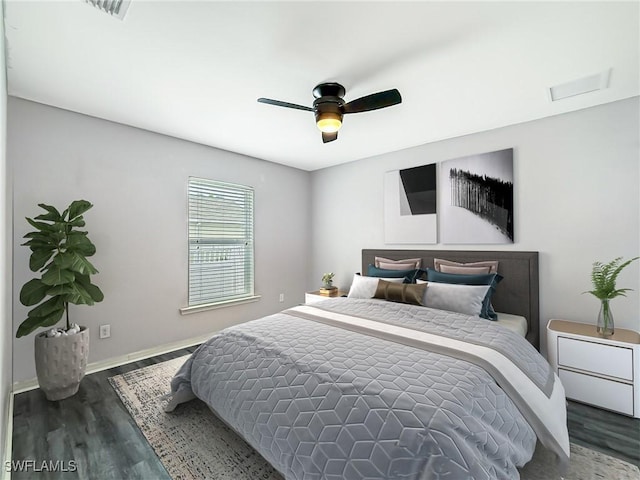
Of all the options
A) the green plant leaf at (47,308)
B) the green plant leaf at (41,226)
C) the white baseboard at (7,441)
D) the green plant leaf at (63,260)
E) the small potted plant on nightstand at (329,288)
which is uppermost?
the green plant leaf at (41,226)

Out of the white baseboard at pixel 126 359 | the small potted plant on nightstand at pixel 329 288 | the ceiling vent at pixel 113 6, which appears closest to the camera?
the ceiling vent at pixel 113 6

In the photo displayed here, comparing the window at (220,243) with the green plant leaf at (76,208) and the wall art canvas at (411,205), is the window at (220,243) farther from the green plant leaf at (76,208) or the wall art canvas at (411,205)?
the wall art canvas at (411,205)

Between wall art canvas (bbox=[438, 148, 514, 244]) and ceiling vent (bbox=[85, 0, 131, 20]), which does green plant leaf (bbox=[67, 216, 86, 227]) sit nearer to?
ceiling vent (bbox=[85, 0, 131, 20])

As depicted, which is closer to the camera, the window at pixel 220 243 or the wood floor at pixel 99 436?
the wood floor at pixel 99 436

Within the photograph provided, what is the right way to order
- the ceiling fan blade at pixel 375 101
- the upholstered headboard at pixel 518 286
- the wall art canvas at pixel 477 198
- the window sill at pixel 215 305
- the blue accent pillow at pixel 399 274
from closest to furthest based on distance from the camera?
1. the ceiling fan blade at pixel 375 101
2. the upholstered headboard at pixel 518 286
3. the wall art canvas at pixel 477 198
4. the blue accent pillow at pixel 399 274
5. the window sill at pixel 215 305

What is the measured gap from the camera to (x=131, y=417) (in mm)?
2113

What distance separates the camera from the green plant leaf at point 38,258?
2.24 meters

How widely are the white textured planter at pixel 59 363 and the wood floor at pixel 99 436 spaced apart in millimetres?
98

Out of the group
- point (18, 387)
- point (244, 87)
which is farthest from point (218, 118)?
point (18, 387)

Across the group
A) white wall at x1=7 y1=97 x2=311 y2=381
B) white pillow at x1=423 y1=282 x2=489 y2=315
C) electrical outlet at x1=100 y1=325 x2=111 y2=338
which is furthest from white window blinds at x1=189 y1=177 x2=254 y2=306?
white pillow at x1=423 y1=282 x2=489 y2=315

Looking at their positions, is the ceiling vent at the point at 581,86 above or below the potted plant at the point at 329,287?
above

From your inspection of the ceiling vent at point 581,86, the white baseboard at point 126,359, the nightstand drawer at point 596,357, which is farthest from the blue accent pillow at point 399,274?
the white baseboard at point 126,359

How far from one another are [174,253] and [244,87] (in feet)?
6.69

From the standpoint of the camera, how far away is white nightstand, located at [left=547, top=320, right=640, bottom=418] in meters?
2.11
